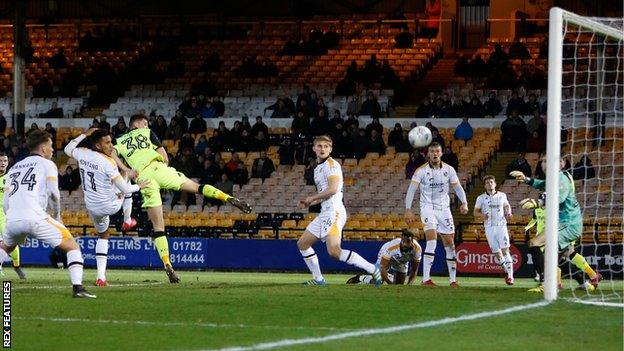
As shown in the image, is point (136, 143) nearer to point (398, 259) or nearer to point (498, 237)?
point (398, 259)

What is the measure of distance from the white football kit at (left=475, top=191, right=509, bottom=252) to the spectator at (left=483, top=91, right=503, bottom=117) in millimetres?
9955

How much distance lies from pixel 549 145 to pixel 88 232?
65.0 ft

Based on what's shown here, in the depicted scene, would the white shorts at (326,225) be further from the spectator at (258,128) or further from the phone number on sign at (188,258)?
the spectator at (258,128)

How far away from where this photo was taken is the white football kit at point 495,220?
2456 cm

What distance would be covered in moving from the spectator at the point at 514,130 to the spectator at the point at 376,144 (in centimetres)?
328

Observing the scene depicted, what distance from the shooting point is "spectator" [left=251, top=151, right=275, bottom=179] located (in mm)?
34062

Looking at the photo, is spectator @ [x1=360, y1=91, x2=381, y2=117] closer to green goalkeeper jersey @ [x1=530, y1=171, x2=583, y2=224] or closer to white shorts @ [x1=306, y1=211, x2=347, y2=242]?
white shorts @ [x1=306, y1=211, x2=347, y2=242]

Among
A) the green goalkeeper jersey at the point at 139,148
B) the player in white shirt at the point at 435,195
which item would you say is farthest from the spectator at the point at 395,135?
the green goalkeeper jersey at the point at 139,148

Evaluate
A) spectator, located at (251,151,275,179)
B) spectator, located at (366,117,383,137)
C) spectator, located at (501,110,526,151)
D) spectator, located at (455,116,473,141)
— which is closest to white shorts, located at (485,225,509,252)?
spectator, located at (501,110,526,151)

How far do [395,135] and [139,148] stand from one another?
15788 mm

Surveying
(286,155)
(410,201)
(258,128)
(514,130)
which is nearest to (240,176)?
(286,155)

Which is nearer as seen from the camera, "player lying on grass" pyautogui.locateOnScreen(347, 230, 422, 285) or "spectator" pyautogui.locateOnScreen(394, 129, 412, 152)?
"player lying on grass" pyautogui.locateOnScreen(347, 230, 422, 285)

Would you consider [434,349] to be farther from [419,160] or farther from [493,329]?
[419,160]

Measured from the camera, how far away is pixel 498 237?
24562mm
